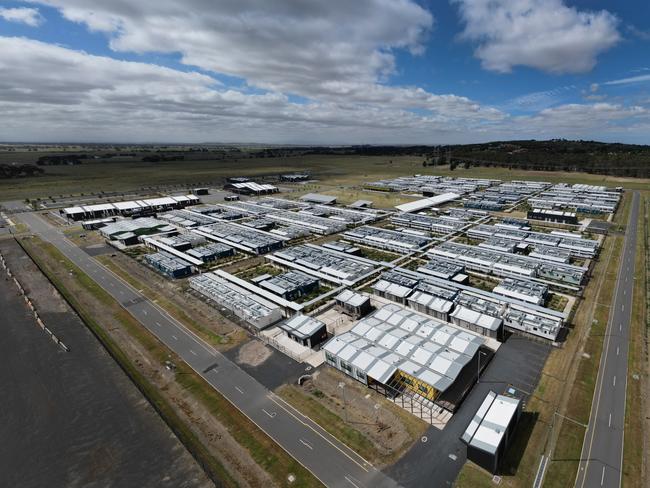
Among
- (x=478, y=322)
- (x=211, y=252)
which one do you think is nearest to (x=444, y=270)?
(x=478, y=322)

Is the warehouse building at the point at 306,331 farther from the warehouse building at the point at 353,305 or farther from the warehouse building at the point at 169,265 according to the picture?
the warehouse building at the point at 169,265

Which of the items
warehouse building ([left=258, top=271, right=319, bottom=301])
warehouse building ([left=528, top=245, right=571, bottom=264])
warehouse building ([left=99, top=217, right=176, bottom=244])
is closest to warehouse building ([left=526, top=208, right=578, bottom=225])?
warehouse building ([left=528, top=245, right=571, bottom=264])

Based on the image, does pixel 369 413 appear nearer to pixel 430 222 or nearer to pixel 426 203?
pixel 430 222

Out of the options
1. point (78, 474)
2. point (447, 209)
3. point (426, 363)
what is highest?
point (447, 209)

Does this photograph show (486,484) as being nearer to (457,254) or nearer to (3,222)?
(457,254)

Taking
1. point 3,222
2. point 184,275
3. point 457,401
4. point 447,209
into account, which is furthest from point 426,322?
point 3,222

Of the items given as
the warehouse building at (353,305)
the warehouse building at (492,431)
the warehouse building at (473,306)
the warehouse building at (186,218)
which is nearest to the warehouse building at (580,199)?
the warehouse building at (473,306)
